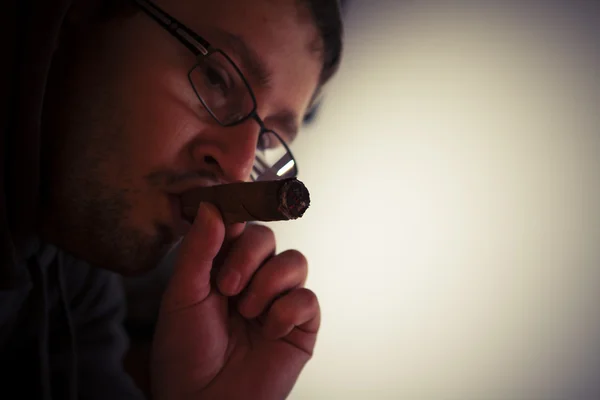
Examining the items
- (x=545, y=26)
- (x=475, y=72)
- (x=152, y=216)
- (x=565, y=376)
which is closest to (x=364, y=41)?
(x=475, y=72)

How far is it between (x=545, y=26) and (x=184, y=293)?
102 centimetres

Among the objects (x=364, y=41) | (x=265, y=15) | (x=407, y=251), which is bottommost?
(x=407, y=251)

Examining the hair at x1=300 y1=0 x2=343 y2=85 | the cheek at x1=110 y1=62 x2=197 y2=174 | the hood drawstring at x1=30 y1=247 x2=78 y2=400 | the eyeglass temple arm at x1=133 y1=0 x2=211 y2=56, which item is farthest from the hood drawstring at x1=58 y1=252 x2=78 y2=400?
the hair at x1=300 y1=0 x2=343 y2=85

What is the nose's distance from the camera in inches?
31.3

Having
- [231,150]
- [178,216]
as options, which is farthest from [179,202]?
[231,150]

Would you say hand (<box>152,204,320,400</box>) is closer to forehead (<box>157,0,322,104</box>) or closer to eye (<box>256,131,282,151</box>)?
eye (<box>256,131,282,151</box>)

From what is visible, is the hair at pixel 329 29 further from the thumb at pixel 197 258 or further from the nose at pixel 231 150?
the thumb at pixel 197 258

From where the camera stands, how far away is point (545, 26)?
895 millimetres

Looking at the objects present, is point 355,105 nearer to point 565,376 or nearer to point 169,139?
point 169,139

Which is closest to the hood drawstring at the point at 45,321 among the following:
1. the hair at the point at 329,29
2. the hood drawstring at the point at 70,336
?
the hood drawstring at the point at 70,336

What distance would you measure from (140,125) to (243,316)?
46cm

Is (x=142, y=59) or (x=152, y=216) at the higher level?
(x=142, y=59)

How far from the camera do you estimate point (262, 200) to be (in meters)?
0.58

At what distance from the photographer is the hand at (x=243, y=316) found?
31.0 inches
